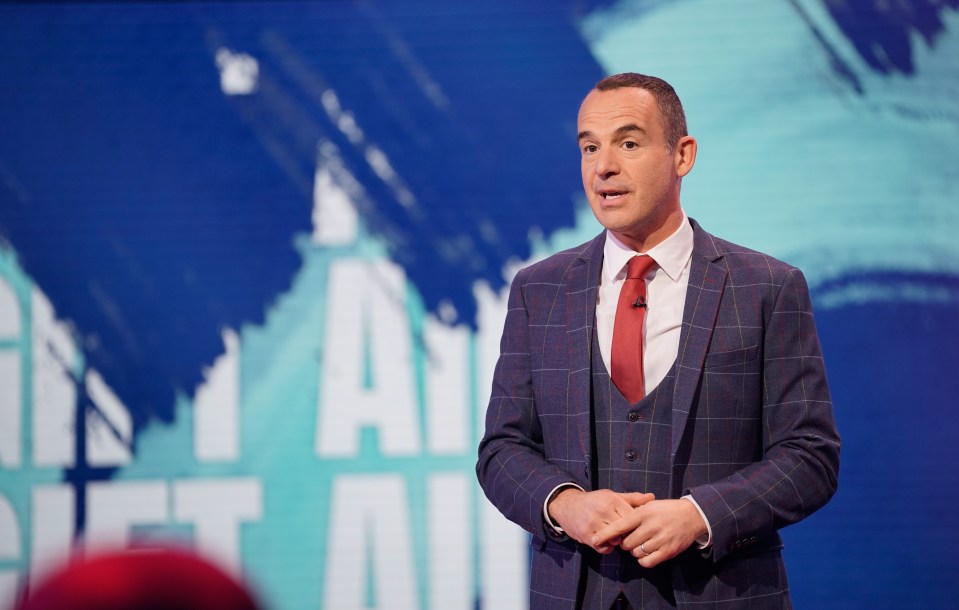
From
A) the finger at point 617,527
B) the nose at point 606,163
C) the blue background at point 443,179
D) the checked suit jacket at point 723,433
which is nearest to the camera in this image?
the finger at point 617,527

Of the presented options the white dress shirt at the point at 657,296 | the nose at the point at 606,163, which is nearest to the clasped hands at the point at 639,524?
the white dress shirt at the point at 657,296

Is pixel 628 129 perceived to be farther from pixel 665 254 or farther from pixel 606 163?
pixel 665 254

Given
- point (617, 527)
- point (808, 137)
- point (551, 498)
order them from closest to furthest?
point (617, 527) < point (551, 498) < point (808, 137)

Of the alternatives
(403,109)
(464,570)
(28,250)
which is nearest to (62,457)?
(28,250)

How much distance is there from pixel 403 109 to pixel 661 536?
7.26 ft

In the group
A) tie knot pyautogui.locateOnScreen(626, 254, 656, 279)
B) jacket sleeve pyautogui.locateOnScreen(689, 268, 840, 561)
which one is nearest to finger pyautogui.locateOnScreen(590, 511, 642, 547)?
jacket sleeve pyautogui.locateOnScreen(689, 268, 840, 561)

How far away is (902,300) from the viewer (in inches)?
135

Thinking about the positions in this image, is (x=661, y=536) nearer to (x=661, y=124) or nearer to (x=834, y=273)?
(x=661, y=124)

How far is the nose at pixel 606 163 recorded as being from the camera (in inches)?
74.5

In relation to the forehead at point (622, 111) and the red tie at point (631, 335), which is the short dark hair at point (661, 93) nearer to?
the forehead at point (622, 111)

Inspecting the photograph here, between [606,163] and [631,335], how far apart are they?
1.01ft

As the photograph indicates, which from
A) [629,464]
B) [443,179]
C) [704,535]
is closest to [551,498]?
[629,464]

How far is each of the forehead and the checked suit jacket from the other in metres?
0.24

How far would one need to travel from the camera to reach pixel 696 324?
180 cm
